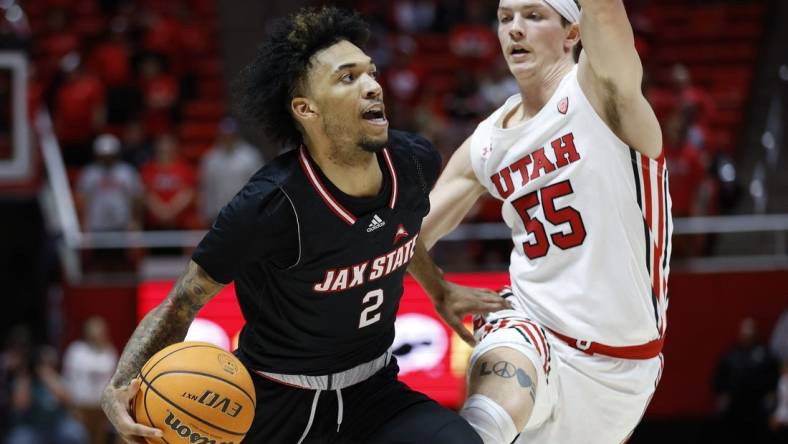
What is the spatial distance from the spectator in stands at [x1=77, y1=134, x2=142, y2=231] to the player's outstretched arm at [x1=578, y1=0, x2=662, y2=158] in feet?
28.1

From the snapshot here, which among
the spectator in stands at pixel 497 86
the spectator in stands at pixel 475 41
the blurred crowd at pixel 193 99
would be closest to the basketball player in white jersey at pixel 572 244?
the blurred crowd at pixel 193 99

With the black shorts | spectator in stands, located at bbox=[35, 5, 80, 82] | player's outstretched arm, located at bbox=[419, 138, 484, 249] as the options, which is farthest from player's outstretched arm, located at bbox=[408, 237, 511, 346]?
spectator in stands, located at bbox=[35, 5, 80, 82]

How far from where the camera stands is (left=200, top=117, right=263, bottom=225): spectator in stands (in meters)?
13.3

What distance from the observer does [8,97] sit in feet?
46.5

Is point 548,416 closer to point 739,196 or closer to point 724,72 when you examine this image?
point 739,196

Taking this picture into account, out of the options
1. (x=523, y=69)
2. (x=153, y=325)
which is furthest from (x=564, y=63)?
(x=153, y=325)

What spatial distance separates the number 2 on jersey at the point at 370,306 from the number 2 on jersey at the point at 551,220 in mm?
708

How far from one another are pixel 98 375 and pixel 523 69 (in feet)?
25.2

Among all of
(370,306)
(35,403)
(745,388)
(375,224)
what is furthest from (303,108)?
(745,388)

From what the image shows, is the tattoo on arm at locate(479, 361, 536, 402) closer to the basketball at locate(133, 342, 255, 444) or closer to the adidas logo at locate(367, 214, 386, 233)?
the adidas logo at locate(367, 214, 386, 233)

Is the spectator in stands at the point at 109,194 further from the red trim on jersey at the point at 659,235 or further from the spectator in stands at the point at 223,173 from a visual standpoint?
the red trim on jersey at the point at 659,235

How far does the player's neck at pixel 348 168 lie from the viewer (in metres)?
4.95

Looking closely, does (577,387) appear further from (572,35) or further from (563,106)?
(572,35)

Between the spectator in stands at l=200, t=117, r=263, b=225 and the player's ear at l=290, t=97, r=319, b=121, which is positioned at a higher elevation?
the player's ear at l=290, t=97, r=319, b=121
